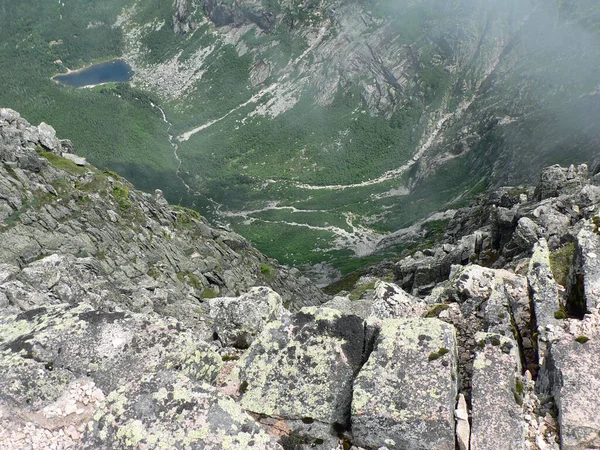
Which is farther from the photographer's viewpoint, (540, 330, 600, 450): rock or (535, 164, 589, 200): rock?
(535, 164, 589, 200): rock

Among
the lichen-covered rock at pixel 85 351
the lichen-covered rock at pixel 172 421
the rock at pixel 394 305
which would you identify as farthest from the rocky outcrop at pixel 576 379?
the lichen-covered rock at pixel 85 351

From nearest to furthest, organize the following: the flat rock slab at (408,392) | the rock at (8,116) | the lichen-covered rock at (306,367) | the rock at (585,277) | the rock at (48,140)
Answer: the flat rock slab at (408,392)
the lichen-covered rock at (306,367)
the rock at (585,277)
the rock at (8,116)
the rock at (48,140)

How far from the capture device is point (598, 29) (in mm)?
192500

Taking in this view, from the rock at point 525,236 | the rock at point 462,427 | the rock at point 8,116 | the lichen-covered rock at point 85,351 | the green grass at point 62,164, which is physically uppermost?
the rock at point 8,116

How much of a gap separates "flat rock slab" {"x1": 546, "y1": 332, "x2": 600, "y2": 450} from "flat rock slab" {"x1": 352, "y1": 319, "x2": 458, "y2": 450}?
3.29m

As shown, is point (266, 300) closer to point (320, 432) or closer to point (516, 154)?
point (320, 432)

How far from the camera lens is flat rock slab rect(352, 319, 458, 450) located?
45.0 feet

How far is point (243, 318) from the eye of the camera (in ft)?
76.9

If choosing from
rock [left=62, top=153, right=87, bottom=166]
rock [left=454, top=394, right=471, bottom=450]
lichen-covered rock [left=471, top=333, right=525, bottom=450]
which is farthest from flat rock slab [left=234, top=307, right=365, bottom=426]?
rock [left=62, top=153, right=87, bottom=166]

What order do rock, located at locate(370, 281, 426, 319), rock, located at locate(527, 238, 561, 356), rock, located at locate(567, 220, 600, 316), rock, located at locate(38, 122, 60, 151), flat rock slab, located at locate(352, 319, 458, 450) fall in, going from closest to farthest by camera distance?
flat rock slab, located at locate(352, 319, 458, 450), rock, located at locate(567, 220, 600, 316), rock, located at locate(527, 238, 561, 356), rock, located at locate(370, 281, 426, 319), rock, located at locate(38, 122, 60, 151)

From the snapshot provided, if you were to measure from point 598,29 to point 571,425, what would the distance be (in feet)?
787

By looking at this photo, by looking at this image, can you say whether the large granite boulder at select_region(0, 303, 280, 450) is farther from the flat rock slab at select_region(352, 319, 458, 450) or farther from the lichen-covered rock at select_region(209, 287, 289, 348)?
the lichen-covered rock at select_region(209, 287, 289, 348)

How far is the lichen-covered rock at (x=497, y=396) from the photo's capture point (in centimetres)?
1338

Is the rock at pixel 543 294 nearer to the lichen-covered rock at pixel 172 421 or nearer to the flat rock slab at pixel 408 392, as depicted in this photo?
the flat rock slab at pixel 408 392
